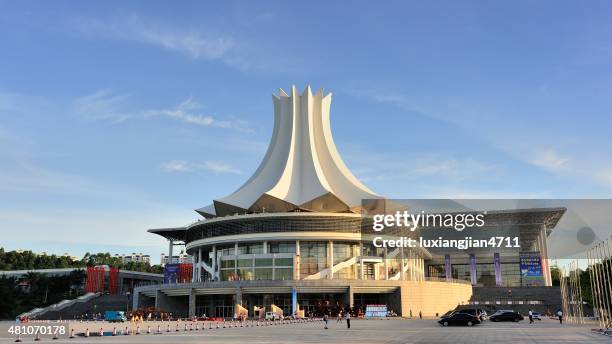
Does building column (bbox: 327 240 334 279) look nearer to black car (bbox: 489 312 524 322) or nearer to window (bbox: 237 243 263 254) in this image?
window (bbox: 237 243 263 254)

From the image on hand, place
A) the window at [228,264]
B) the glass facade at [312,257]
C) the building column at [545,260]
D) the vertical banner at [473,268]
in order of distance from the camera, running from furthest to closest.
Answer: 1. the vertical banner at [473,268]
2. the building column at [545,260]
3. the window at [228,264]
4. the glass facade at [312,257]

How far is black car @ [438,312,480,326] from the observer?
34812 mm

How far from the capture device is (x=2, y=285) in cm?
6912

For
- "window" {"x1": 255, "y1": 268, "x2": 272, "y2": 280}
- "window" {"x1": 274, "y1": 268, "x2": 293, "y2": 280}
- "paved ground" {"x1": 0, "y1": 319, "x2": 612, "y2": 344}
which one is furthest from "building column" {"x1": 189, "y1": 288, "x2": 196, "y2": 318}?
"paved ground" {"x1": 0, "y1": 319, "x2": 612, "y2": 344}

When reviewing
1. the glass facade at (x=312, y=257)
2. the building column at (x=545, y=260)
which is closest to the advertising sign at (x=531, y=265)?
the building column at (x=545, y=260)

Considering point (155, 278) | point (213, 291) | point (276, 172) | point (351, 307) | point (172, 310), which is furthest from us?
point (155, 278)

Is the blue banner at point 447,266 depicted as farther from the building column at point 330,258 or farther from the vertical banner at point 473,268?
the building column at point 330,258

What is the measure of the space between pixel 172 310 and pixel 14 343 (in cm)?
4230

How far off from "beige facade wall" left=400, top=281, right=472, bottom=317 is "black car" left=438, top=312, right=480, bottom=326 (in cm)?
1976

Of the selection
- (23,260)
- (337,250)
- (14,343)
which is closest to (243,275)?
(337,250)

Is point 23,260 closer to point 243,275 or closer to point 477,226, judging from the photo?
point 243,275

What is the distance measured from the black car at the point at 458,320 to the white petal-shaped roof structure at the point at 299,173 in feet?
98.3

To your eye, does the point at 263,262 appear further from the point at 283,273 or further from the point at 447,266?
the point at 447,266

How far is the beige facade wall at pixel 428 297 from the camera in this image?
5519cm
